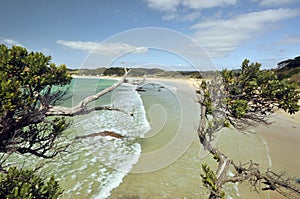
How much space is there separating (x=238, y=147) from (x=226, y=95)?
10.3 metres

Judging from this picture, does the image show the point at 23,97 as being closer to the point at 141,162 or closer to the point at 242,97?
the point at 242,97

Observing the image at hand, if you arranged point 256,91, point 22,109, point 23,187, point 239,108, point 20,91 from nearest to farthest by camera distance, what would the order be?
1. point 23,187
2. point 20,91
3. point 22,109
4. point 239,108
5. point 256,91

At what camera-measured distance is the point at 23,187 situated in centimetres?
304

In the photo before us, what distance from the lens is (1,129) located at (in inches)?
137

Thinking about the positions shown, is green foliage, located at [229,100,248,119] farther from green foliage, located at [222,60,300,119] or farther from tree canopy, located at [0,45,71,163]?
tree canopy, located at [0,45,71,163]

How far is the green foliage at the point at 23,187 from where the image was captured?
2995 millimetres

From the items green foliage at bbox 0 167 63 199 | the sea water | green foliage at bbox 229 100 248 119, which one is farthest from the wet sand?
green foliage at bbox 0 167 63 199

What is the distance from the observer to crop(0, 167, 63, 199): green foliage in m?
2.99

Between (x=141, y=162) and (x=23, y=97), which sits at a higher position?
(x=23, y=97)

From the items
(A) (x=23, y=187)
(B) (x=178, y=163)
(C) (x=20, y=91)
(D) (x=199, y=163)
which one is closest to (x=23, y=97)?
(C) (x=20, y=91)

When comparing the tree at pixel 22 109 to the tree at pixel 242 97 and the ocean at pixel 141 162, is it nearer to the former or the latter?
the ocean at pixel 141 162

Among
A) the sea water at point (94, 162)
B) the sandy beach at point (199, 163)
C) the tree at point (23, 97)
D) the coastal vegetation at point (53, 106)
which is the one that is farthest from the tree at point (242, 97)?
the tree at point (23, 97)

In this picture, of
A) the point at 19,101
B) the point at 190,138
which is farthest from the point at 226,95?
the point at 190,138

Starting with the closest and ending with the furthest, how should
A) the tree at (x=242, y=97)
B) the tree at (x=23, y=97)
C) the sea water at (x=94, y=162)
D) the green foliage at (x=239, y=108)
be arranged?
1. the tree at (x=23, y=97)
2. the green foliage at (x=239, y=108)
3. the tree at (x=242, y=97)
4. the sea water at (x=94, y=162)
